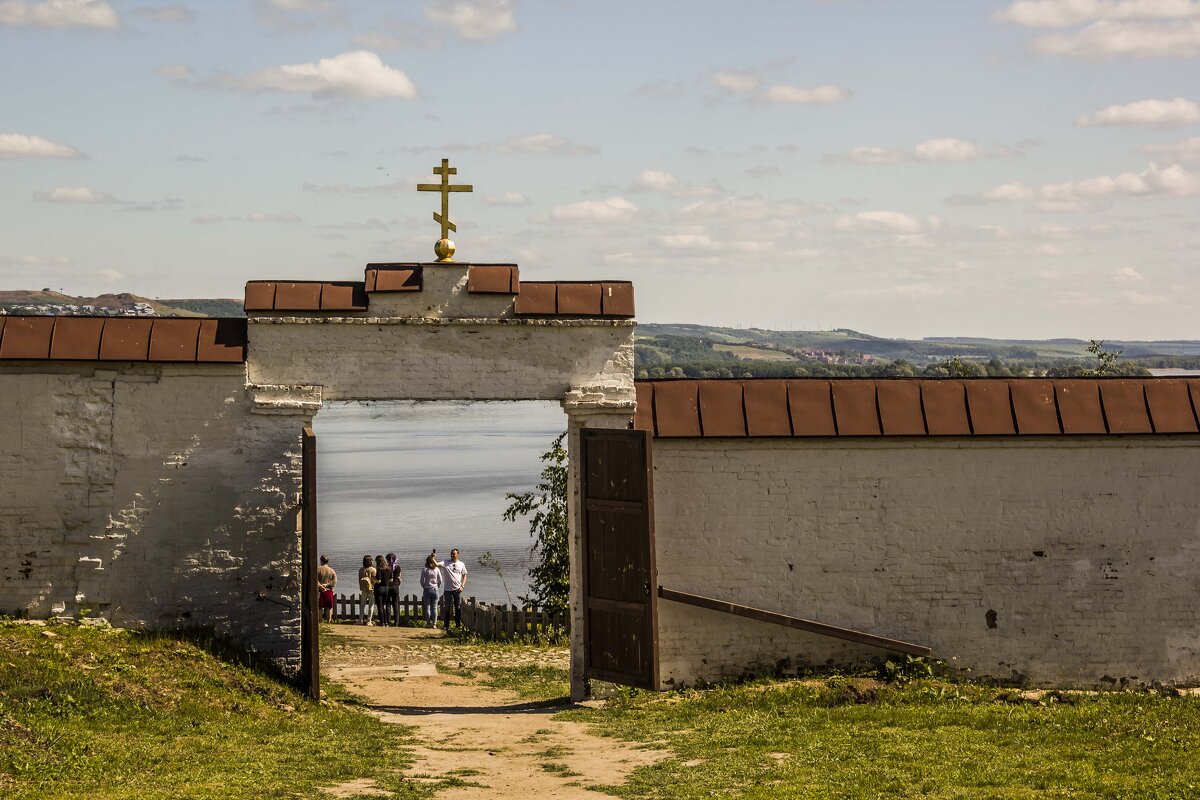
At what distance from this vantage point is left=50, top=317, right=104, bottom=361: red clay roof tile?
13.3 metres

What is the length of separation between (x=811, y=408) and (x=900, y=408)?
3.14 ft

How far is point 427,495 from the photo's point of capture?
180ft

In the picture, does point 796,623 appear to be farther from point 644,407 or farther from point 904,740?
point 904,740

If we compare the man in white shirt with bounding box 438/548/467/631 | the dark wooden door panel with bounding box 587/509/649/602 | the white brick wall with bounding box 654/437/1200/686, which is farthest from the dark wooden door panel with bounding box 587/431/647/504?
the man in white shirt with bounding box 438/548/467/631

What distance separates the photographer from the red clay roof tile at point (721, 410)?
13.6 meters

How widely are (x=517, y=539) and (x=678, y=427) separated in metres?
29.8

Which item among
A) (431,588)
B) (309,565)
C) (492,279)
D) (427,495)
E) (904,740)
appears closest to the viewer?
(904,740)

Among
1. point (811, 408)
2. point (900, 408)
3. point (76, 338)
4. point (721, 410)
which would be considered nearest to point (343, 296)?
point (76, 338)

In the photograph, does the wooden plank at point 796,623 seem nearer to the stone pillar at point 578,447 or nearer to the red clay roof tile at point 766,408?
the stone pillar at point 578,447

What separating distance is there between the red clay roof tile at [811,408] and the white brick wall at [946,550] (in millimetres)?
218

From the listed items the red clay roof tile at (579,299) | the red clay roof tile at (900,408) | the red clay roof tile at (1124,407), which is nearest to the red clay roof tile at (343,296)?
the red clay roof tile at (579,299)

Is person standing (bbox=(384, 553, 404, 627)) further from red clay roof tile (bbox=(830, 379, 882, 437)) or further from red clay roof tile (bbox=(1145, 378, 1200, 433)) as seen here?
red clay roof tile (bbox=(1145, 378, 1200, 433))

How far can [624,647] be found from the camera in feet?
43.7

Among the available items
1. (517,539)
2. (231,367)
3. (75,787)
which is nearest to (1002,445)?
(231,367)
